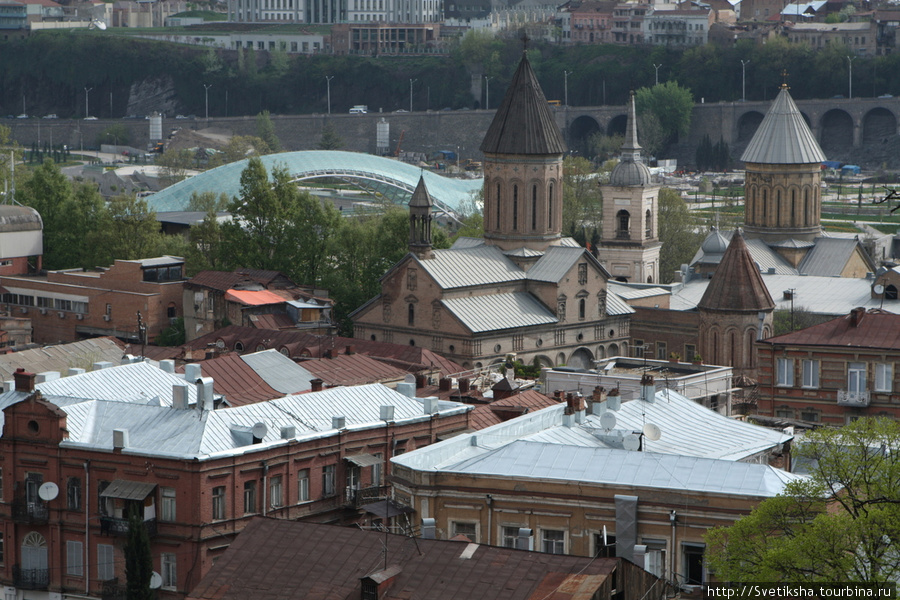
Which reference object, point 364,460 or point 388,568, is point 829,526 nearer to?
point 388,568

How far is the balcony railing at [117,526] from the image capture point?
38094 mm

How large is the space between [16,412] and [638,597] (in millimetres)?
15278

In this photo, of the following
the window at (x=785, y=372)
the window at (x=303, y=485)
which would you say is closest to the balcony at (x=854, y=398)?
the window at (x=785, y=372)

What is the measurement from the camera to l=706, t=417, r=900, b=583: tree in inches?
1089

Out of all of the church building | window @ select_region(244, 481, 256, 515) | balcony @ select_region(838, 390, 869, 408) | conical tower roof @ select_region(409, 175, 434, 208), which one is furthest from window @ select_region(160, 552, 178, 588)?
conical tower roof @ select_region(409, 175, 434, 208)

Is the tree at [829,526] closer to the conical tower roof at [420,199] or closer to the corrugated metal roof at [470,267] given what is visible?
the corrugated metal roof at [470,267]

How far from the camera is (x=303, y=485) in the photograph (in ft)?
132

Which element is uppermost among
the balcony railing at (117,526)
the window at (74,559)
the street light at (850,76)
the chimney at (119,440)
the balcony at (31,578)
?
the street light at (850,76)

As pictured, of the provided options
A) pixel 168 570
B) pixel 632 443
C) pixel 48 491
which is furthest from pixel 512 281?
pixel 168 570

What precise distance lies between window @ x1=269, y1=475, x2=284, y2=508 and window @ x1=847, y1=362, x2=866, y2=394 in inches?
737

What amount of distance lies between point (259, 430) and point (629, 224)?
49700mm

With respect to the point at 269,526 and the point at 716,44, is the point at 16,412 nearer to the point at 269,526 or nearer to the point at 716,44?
the point at 269,526

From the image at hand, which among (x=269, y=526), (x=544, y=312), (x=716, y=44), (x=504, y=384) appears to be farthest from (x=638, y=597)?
(x=716, y=44)

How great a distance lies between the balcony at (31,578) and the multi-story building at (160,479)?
0.07 feet
